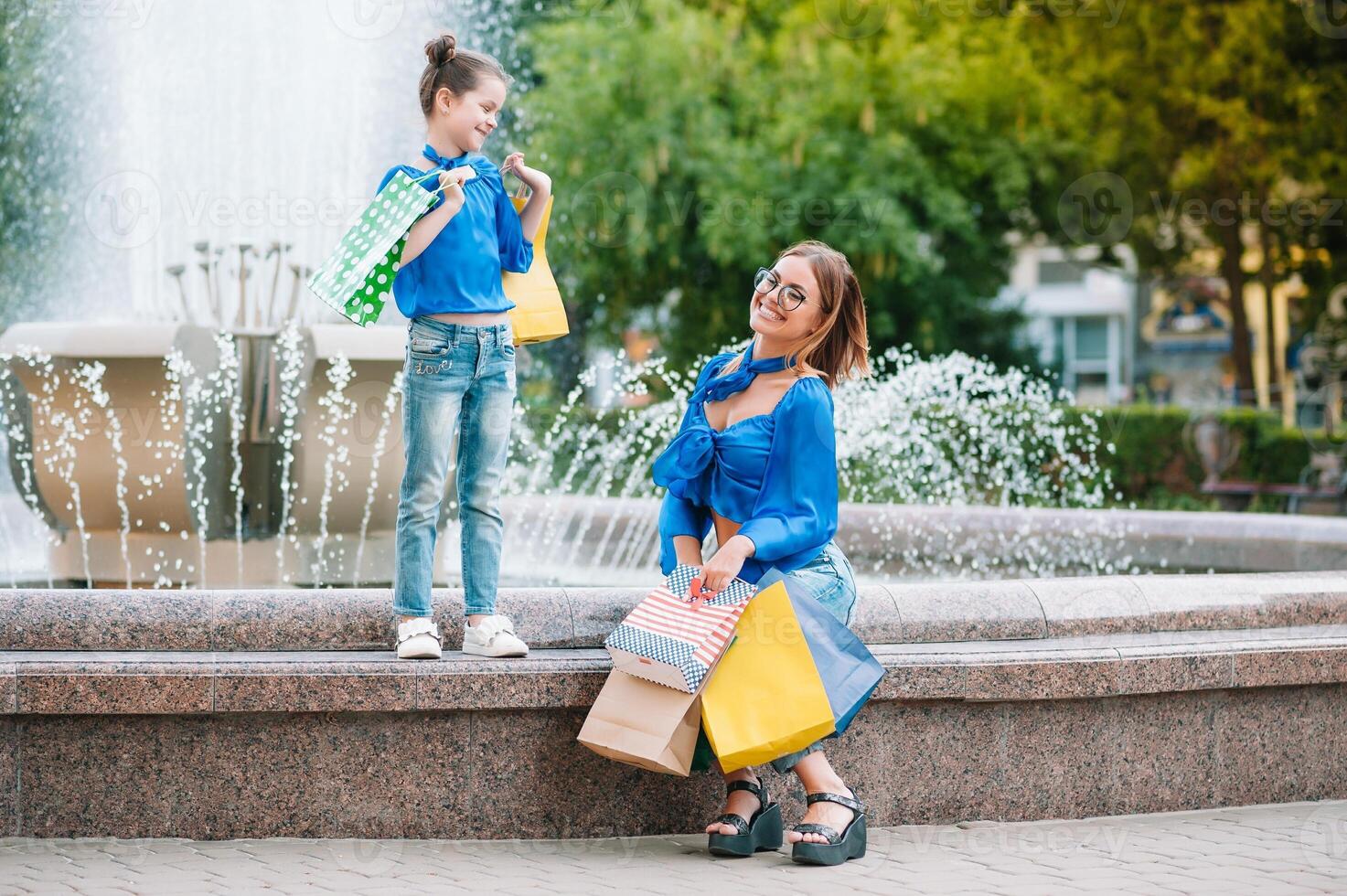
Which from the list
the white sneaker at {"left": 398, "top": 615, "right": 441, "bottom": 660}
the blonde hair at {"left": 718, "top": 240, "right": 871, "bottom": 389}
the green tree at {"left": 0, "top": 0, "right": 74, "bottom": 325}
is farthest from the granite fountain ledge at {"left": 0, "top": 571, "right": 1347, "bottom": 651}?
the green tree at {"left": 0, "top": 0, "right": 74, "bottom": 325}

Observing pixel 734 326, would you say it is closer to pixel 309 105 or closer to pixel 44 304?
pixel 44 304

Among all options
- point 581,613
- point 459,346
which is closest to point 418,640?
point 581,613

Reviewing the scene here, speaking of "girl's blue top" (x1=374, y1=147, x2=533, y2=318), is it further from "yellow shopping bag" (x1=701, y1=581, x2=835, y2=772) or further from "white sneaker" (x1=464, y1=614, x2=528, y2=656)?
"yellow shopping bag" (x1=701, y1=581, x2=835, y2=772)

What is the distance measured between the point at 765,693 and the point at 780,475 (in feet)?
1.91

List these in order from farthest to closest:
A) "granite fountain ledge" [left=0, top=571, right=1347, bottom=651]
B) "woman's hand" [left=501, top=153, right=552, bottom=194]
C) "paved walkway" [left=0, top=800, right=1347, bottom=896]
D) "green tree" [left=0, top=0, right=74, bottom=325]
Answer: "green tree" [left=0, top=0, right=74, bottom=325], "woman's hand" [left=501, top=153, right=552, bottom=194], "granite fountain ledge" [left=0, top=571, right=1347, bottom=651], "paved walkway" [left=0, top=800, right=1347, bottom=896]

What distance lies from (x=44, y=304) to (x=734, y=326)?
9.33 m

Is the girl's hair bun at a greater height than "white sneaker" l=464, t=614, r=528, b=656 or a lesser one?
greater

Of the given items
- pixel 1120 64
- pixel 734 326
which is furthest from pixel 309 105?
pixel 1120 64

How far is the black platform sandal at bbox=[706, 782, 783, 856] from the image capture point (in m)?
4.05

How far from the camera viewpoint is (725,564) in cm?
401

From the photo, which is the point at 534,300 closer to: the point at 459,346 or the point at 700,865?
the point at 459,346

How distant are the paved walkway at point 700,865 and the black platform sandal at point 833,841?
0.11ft

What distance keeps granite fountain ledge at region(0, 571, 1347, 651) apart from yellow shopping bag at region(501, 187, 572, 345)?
740 mm

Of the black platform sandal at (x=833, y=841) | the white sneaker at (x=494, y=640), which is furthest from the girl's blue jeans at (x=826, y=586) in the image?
the white sneaker at (x=494, y=640)
